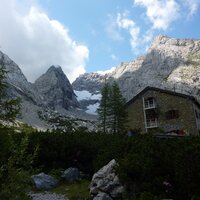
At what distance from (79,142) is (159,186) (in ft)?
29.7

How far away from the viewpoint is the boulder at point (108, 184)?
12906 millimetres

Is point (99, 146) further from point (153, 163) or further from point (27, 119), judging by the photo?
point (27, 119)

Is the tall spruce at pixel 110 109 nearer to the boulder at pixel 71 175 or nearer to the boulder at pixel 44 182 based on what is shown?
the boulder at pixel 71 175

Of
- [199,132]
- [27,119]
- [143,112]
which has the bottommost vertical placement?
[199,132]

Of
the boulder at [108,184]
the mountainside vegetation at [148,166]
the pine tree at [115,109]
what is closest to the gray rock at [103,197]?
the boulder at [108,184]

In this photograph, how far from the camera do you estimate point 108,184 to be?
1325 cm

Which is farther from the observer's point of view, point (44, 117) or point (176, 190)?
point (44, 117)

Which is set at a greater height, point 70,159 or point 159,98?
point 159,98

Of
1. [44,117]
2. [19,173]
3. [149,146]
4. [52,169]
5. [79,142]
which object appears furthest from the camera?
[44,117]

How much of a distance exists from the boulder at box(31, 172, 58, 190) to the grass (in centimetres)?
34

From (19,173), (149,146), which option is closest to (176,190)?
(149,146)

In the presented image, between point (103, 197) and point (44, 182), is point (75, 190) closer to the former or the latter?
point (44, 182)

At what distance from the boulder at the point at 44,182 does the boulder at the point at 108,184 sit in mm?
3645

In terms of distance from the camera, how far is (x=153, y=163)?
1351 cm
